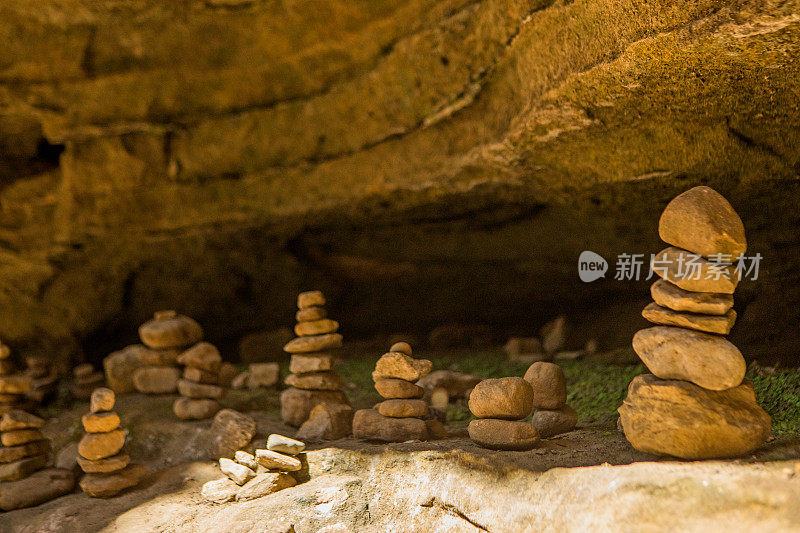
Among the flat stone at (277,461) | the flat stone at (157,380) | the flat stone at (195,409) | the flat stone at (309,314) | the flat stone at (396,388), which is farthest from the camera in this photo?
the flat stone at (157,380)

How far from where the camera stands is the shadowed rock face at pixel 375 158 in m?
4.29

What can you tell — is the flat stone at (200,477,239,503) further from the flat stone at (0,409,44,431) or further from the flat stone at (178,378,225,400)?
the flat stone at (0,409,44,431)

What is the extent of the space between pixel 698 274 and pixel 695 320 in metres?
0.30

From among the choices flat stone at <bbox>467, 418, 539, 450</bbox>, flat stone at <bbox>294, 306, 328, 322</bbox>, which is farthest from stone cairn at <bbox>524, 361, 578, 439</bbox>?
flat stone at <bbox>294, 306, 328, 322</bbox>

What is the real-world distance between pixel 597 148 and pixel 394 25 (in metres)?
3.07

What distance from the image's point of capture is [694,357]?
Answer: 3402 millimetres

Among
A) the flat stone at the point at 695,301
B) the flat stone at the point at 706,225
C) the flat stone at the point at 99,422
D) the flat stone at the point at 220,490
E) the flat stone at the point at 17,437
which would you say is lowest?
the flat stone at the point at 220,490

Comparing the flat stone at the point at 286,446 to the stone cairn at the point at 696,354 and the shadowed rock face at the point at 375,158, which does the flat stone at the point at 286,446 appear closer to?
the stone cairn at the point at 696,354

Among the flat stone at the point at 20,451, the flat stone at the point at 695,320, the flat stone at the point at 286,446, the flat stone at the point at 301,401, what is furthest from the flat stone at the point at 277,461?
the flat stone at the point at 695,320

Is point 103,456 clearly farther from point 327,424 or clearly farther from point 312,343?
point 312,343

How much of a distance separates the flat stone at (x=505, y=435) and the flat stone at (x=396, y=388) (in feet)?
2.73

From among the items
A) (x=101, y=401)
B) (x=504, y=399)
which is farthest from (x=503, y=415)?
(x=101, y=401)

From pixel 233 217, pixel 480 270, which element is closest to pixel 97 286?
pixel 233 217

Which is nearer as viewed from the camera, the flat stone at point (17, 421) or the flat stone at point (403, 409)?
the flat stone at point (403, 409)
